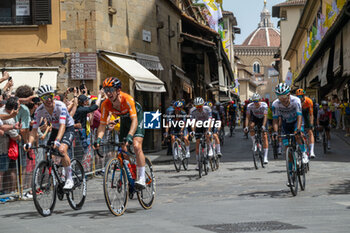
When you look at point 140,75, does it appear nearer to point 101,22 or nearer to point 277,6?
point 101,22

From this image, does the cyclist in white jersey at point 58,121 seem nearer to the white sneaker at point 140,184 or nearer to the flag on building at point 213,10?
the white sneaker at point 140,184

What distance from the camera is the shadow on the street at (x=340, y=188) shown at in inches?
423

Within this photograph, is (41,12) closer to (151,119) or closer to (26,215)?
(151,119)

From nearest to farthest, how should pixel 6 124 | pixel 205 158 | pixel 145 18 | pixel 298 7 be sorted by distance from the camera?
pixel 6 124 → pixel 205 158 → pixel 145 18 → pixel 298 7

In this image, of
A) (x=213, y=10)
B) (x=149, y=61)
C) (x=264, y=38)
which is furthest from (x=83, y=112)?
(x=264, y=38)

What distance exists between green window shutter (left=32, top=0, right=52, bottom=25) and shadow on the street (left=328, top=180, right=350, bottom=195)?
488 inches

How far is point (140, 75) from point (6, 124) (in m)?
11.1

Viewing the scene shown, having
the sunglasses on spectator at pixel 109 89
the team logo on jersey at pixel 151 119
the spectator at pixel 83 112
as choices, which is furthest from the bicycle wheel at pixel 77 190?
→ the team logo on jersey at pixel 151 119

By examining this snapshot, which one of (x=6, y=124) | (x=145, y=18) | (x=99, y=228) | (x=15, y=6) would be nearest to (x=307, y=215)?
(x=99, y=228)

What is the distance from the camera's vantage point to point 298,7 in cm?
7731

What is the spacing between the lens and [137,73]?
2183cm

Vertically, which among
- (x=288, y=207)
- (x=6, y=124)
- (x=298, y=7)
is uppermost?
(x=298, y=7)

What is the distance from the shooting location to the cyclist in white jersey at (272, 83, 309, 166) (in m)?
11.8

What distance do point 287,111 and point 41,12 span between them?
11578 millimetres
